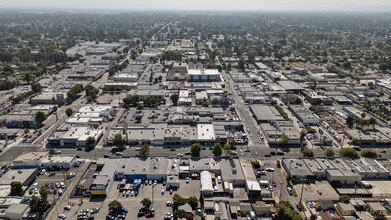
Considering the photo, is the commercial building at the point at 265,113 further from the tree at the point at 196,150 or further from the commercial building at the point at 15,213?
the commercial building at the point at 15,213

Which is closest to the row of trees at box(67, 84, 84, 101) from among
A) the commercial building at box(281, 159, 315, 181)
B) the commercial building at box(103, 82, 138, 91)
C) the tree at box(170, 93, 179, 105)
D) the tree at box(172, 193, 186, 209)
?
the commercial building at box(103, 82, 138, 91)

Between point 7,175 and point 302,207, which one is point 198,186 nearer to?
point 302,207

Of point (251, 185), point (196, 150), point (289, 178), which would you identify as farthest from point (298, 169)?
point (196, 150)

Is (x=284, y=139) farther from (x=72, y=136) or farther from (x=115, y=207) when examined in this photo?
(x=72, y=136)

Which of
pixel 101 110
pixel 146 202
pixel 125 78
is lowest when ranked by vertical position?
pixel 146 202

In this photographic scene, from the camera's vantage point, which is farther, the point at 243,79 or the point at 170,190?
the point at 243,79

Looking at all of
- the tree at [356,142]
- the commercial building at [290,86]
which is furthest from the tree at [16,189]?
the commercial building at [290,86]

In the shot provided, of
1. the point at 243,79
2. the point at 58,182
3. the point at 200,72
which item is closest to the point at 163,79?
the point at 200,72

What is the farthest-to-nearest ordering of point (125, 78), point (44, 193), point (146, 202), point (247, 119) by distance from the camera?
point (125, 78), point (247, 119), point (44, 193), point (146, 202)
